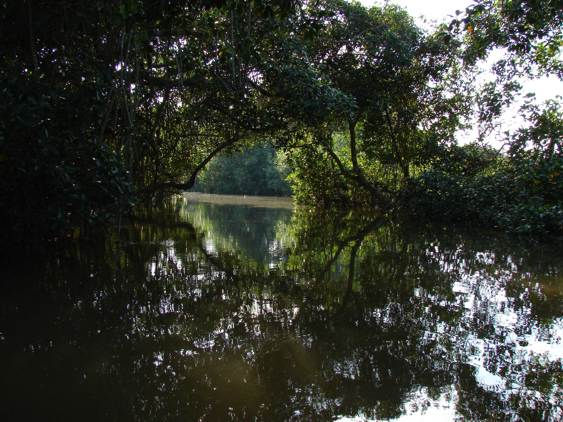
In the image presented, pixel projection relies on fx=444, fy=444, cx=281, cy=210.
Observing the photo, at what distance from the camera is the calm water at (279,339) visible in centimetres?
270

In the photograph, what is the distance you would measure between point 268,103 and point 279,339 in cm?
1030

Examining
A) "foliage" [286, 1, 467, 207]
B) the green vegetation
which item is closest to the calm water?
the green vegetation

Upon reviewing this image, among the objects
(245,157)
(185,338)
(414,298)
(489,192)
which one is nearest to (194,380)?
(185,338)

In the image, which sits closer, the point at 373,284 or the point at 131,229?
the point at 373,284

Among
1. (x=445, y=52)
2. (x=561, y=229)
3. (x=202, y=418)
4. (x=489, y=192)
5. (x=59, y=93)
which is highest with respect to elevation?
(x=445, y=52)

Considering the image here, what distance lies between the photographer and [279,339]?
3.75m

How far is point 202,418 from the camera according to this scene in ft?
8.33

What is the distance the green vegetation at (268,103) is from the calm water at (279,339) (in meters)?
1.69

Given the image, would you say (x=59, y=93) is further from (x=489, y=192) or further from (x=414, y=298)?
(x=489, y=192)

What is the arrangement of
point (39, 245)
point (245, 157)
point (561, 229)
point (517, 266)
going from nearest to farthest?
1. point (517, 266)
2. point (39, 245)
3. point (561, 229)
4. point (245, 157)

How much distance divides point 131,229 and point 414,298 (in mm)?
8544

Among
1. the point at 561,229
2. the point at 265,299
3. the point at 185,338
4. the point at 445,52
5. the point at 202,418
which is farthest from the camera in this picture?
the point at 445,52

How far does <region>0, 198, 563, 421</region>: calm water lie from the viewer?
→ 8.86 feet

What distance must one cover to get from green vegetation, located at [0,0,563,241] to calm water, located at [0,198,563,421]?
169cm
